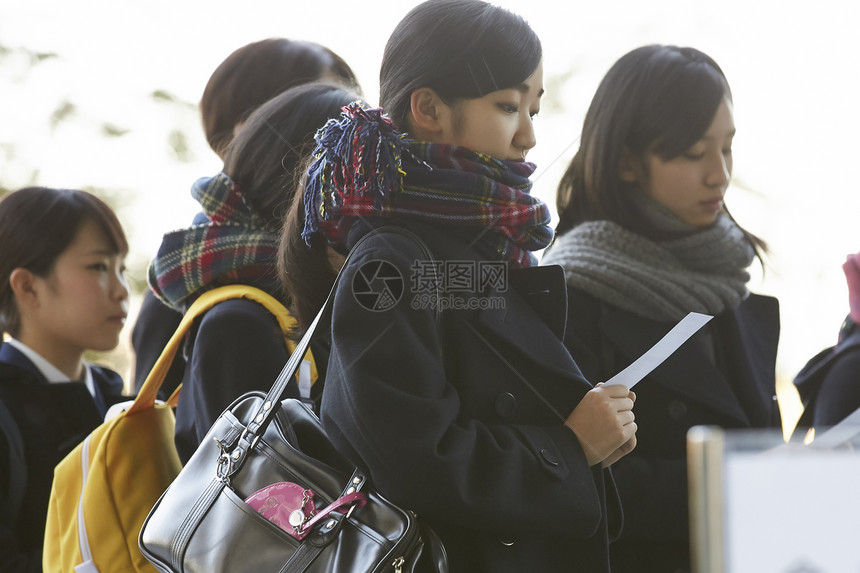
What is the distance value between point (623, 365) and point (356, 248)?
586 mm

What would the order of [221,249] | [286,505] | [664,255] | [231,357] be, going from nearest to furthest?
[286,505] → [231,357] → [221,249] → [664,255]

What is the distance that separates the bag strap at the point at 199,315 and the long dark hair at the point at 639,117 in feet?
1.98

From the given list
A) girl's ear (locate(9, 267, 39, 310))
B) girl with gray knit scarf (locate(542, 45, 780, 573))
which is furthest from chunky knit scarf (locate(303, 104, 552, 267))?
girl's ear (locate(9, 267, 39, 310))

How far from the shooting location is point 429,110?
3.65 feet

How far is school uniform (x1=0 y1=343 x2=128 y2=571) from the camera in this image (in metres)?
1.50

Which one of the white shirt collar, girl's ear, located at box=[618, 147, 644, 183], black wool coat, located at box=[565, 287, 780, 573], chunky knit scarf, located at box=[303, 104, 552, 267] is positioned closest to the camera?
chunky knit scarf, located at box=[303, 104, 552, 267]

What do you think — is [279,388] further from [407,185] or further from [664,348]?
[664,348]

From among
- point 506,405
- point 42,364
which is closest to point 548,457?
point 506,405

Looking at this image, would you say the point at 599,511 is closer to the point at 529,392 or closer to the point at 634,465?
the point at 529,392

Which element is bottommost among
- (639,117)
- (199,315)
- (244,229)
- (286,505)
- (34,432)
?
(34,432)

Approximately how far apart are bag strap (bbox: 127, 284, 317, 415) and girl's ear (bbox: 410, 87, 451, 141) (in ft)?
1.17

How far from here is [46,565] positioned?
4.33ft

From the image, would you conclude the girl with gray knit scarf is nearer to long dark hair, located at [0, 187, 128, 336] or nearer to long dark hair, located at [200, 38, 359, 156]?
long dark hair, located at [200, 38, 359, 156]

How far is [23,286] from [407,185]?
3.42ft
